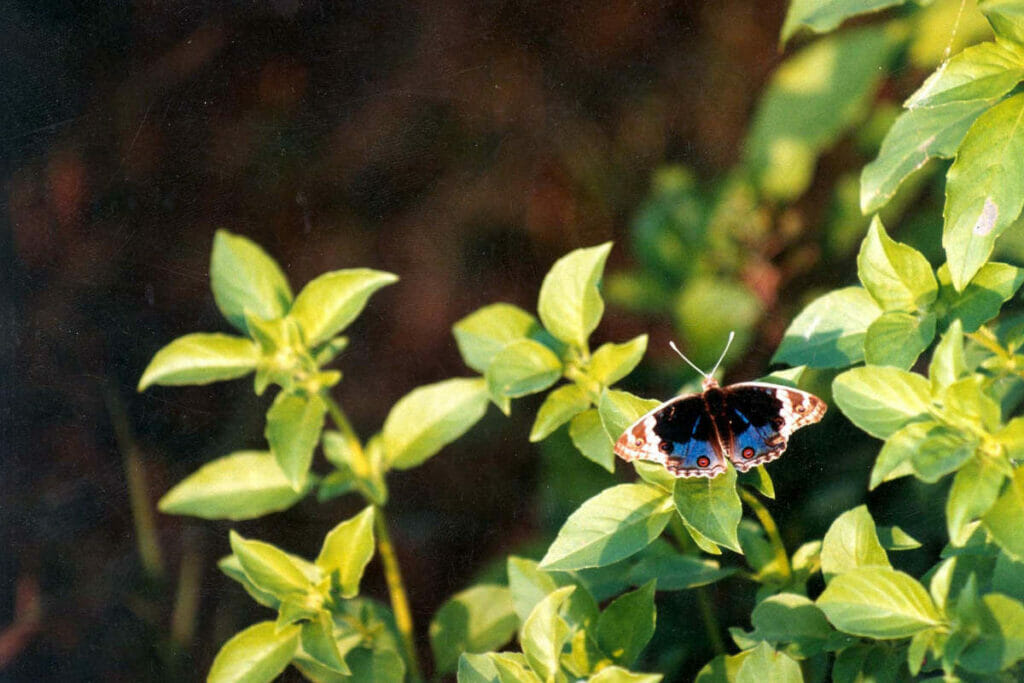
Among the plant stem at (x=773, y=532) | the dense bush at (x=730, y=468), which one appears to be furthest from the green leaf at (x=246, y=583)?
the plant stem at (x=773, y=532)

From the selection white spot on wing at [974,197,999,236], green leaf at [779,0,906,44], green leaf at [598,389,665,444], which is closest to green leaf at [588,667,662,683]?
green leaf at [598,389,665,444]

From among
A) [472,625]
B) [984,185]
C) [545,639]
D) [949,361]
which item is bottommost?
[472,625]

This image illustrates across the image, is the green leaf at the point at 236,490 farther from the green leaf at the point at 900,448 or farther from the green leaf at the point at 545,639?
the green leaf at the point at 900,448

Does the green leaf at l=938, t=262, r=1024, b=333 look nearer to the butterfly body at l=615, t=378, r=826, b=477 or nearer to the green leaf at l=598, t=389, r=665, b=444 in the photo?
the butterfly body at l=615, t=378, r=826, b=477

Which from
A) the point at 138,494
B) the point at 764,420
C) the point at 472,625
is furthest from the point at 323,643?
the point at 138,494

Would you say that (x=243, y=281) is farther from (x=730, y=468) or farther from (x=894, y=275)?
(x=894, y=275)

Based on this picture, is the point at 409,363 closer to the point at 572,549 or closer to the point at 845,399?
the point at 572,549

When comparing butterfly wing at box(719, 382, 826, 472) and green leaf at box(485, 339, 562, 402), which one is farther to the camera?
green leaf at box(485, 339, 562, 402)

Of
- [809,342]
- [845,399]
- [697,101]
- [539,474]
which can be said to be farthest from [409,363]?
[845,399]
